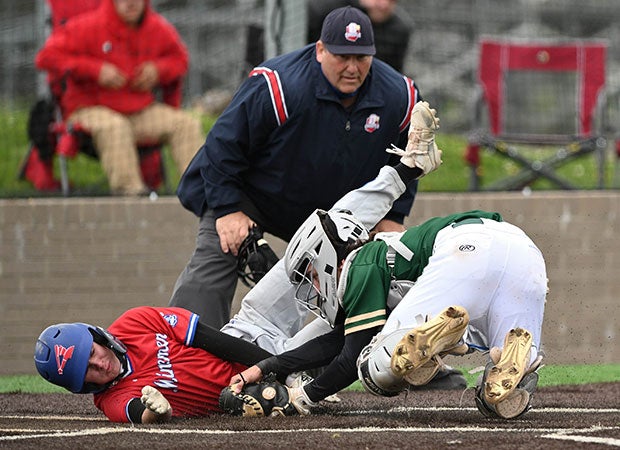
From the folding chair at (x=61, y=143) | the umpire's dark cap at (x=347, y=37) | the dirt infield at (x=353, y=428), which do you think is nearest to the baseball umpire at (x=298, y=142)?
the umpire's dark cap at (x=347, y=37)

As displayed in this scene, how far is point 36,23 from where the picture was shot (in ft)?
34.5

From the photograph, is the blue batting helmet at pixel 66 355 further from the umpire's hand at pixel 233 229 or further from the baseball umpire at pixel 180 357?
the umpire's hand at pixel 233 229

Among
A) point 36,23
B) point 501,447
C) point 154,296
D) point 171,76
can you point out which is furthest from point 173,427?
point 36,23

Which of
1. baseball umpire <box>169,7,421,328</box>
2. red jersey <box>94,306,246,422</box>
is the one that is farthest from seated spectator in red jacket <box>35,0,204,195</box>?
red jersey <box>94,306,246,422</box>

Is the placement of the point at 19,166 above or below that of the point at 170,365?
above

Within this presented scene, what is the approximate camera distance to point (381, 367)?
5.18 m

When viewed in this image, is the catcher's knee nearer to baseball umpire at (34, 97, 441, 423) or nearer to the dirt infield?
the dirt infield

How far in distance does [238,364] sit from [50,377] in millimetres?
890

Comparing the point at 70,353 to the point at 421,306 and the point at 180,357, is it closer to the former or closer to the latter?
the point at 180,357

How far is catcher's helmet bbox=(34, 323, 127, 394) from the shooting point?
5.56 metres

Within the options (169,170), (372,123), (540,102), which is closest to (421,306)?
(372,123)

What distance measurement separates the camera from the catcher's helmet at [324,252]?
18.6 ft

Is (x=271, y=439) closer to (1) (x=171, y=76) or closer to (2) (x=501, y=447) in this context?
(2) (x=501, y=447)

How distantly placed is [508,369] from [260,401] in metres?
1.16
